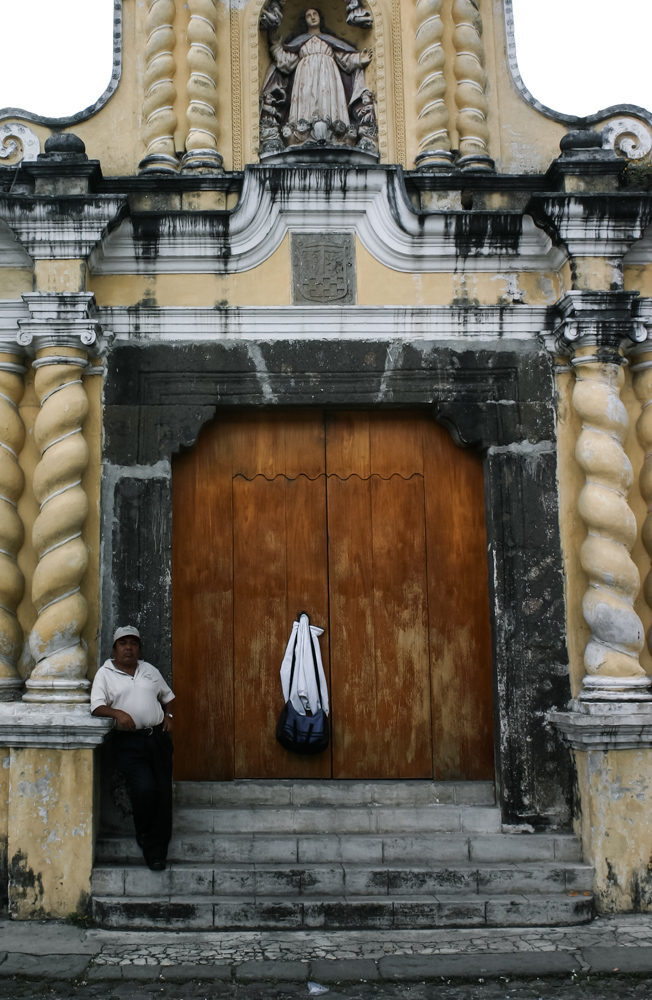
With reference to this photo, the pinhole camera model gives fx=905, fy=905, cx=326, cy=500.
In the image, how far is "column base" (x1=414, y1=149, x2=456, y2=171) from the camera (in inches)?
243

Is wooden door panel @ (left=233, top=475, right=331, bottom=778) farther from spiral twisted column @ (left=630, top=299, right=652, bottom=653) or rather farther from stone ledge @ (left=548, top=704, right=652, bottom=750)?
spiral twisted column @ (left=630, top=299, right=652, bottom=653)

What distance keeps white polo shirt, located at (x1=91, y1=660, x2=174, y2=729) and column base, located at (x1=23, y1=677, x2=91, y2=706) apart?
0.17 meters

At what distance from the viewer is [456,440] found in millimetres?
5980

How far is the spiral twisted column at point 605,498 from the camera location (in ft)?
17.8

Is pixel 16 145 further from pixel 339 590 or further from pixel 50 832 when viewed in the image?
pixel 50 832

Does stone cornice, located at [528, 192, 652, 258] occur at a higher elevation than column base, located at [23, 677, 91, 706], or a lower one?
higher

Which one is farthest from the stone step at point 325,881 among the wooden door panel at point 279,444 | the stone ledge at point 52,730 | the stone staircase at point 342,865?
the wooden door panel at point 279,444

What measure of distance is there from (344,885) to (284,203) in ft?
13.7

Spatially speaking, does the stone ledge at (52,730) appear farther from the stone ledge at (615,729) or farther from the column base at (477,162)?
the column base at (477,162)

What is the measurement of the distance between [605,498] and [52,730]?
353 cm

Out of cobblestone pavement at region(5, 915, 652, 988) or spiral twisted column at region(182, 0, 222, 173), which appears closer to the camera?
cobblestone pavement at region(5, 915, 652, 988)

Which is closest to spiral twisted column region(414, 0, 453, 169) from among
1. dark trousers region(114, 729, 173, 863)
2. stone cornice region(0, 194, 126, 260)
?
stone cornice region(0, 194, 126, 260)

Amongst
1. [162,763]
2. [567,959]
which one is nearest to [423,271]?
[162,763]

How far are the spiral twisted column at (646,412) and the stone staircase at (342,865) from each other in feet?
5.28
